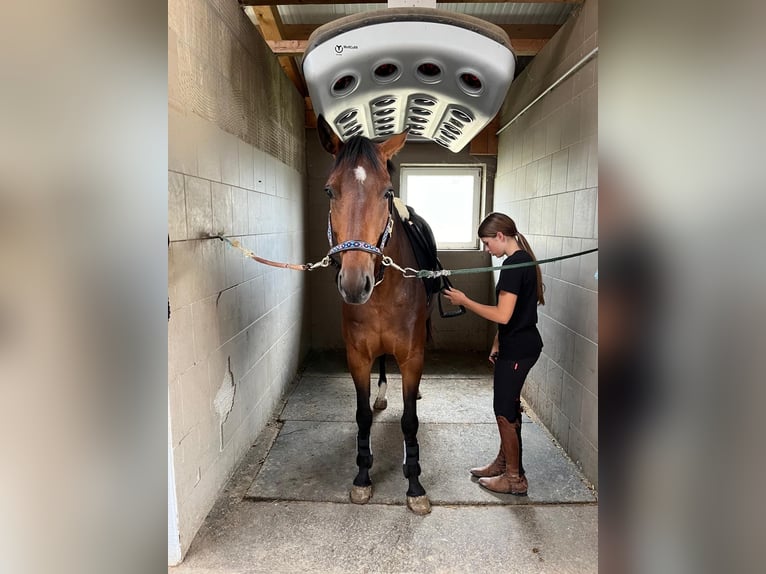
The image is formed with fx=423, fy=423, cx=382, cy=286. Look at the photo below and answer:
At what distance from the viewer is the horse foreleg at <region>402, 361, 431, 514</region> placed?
1.83 meters

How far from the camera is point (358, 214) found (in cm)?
153

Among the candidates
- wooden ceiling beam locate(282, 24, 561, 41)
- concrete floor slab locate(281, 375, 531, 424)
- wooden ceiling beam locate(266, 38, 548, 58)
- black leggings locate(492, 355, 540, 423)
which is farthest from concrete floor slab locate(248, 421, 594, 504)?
wooden ceiling beam locate(282, 24, 561, 41)

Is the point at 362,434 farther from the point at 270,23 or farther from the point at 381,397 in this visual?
the point at 270,23

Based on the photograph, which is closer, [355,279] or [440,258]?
[355,279]

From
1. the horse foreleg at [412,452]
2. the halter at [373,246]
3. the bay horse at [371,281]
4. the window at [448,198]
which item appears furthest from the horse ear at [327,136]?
the window at [448,198]

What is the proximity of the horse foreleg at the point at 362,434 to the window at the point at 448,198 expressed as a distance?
8.44ft

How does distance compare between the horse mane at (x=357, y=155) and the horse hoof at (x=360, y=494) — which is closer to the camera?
the horse mane at (x=357, y=155)

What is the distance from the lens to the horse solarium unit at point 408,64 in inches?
69.4

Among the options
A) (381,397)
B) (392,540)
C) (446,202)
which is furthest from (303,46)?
(392,540)

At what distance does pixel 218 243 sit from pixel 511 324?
135cm

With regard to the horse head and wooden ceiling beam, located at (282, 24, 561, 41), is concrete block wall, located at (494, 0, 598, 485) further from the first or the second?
the horse head

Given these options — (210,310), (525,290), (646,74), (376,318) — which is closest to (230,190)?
(210,310)

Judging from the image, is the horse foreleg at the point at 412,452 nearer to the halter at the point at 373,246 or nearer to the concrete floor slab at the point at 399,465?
the concrete floor slab at the point at 399,465

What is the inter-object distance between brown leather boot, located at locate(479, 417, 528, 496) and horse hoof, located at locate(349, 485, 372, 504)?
55 centimetres
